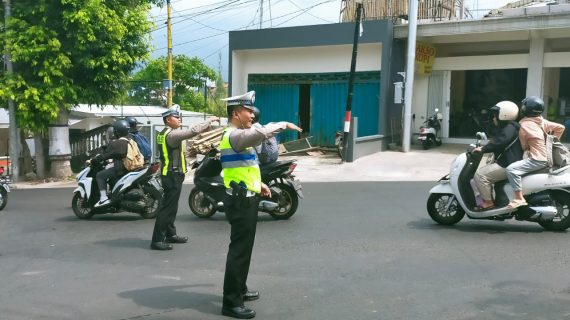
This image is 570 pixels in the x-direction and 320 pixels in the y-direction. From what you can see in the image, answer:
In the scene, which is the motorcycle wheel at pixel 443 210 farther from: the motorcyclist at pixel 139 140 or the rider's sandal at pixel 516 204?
the motorcyclist at pixel 139 140

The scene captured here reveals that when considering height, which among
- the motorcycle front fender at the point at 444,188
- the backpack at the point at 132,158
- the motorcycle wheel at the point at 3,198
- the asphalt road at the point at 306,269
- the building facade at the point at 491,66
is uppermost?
the building facade at the point at 491,66

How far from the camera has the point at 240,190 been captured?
4641 millimetres

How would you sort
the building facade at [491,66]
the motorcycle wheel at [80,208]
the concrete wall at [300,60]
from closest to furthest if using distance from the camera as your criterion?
the motorcycle wheel at [80,208] < the building facade at [491,66] < the concrete wall at [300,60]

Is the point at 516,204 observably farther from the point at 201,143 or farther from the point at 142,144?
the point at 201,143

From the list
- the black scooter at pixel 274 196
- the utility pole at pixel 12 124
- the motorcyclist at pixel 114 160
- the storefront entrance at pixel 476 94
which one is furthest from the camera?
the storefront entrance at pixel 476 94

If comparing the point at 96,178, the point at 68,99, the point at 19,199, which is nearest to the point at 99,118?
the point at 68,99

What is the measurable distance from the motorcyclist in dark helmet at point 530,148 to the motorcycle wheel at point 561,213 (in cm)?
42

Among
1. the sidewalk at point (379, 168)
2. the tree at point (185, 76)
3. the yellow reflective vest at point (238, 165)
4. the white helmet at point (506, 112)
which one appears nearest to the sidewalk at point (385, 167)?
the sidewalk at point (379, 168)

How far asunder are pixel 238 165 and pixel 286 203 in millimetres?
4091

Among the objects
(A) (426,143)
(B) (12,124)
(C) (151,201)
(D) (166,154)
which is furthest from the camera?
(A) (426,143)

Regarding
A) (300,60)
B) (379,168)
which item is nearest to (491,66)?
(379,168)

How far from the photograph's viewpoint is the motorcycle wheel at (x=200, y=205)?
9023 mm

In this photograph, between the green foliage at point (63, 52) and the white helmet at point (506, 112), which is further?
the green foliage at point (63, 52)

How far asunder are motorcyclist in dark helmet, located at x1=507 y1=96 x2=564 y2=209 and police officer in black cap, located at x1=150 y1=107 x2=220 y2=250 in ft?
13.0
